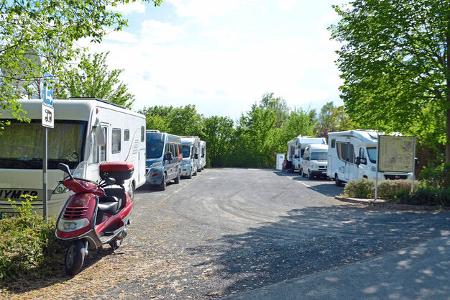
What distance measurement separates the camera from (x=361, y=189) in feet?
52.2

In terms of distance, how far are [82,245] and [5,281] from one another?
102 centimetres

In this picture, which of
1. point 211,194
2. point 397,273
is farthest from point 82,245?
point 211,194

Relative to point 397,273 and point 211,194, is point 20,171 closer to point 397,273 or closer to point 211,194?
point 397,273

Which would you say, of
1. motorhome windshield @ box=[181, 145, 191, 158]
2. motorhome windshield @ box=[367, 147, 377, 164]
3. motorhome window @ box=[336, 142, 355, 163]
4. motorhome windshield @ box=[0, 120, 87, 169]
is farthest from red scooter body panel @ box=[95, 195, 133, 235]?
motorhome windshield @ box=[181, 145, 191, 158]

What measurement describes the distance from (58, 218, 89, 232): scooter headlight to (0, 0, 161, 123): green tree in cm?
178

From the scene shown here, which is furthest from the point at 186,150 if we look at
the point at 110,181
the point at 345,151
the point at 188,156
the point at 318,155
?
the point at 110,181

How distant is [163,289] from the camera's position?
18.9 ft

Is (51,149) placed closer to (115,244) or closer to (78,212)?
(115,244)

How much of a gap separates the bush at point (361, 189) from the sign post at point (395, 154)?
1.10 m

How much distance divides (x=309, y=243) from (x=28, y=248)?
14.7 feet

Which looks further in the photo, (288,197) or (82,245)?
(288,197)

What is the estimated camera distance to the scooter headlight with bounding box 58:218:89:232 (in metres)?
6.33

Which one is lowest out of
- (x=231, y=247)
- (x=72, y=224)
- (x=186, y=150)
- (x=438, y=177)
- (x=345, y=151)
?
(x=231, y=247)

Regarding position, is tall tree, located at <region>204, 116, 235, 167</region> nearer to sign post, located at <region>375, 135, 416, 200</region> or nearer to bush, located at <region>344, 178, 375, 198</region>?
bush, located at <region>344, 178, 375, 198</region>
